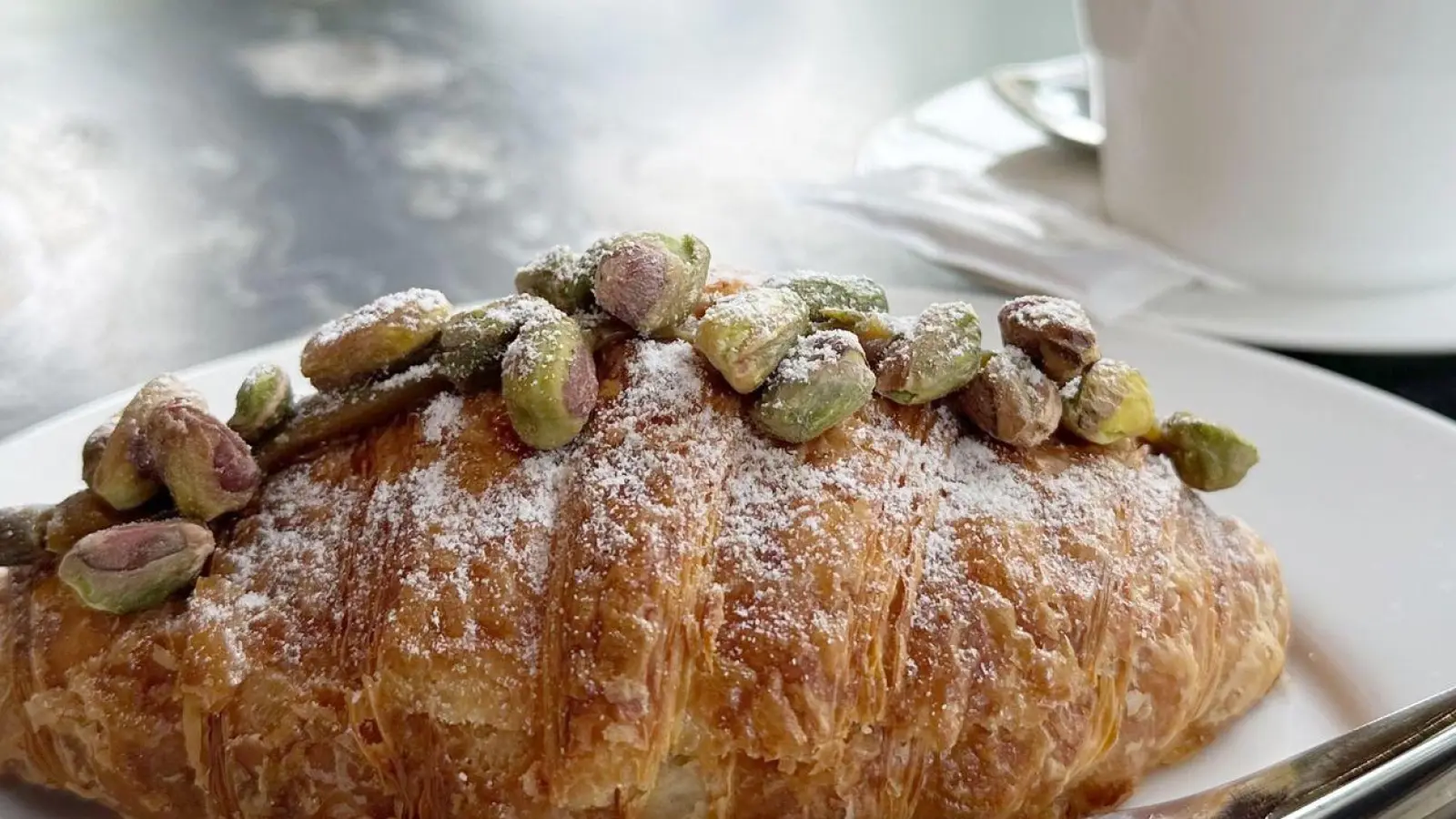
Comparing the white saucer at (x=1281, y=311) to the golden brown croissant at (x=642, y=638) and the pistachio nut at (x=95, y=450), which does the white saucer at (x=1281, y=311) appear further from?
the pistachio nut at (x=95, y=450)

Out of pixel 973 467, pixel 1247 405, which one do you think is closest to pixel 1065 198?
pixel 1247 405

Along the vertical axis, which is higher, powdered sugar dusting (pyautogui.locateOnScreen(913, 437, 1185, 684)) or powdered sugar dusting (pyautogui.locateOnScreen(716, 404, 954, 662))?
powdered sugar dusting (pyautogui.locateOnScreen(716, 404, 954, 662))

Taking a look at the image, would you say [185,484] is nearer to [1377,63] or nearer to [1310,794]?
[1310,794]

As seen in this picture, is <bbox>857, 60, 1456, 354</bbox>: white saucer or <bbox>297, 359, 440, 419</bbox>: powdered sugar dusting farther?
<bbox>857, 60, 1456, 354</bbox>: white saucer

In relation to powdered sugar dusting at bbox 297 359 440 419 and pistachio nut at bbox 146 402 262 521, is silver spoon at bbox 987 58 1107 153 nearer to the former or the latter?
powdered sugar dusting at bbox 297 359 440 419

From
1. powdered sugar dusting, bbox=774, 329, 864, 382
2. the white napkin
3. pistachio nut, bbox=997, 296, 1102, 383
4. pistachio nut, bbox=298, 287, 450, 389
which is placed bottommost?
the white napkin

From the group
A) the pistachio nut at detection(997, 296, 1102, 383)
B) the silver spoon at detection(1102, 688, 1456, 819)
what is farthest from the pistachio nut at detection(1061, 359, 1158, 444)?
the silver spoon at detection(1102, 688, 1456, 819)

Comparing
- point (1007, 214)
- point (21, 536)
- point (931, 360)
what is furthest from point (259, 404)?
point (1007, 214)
